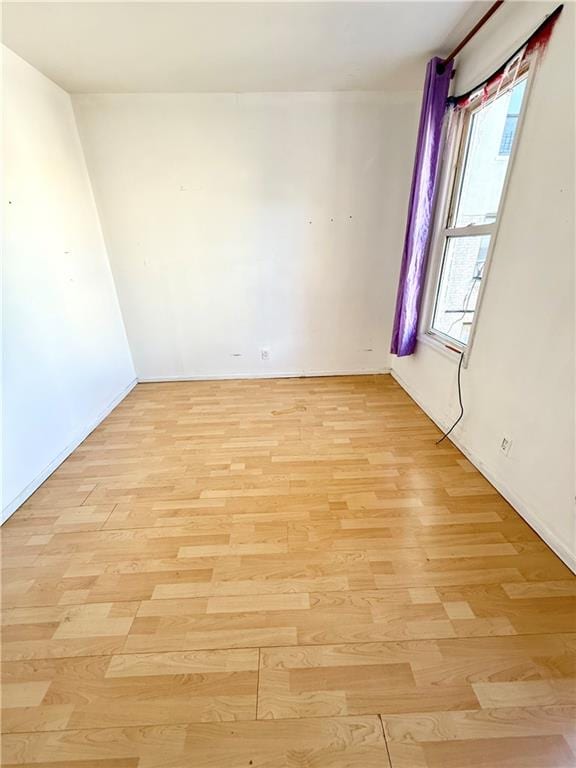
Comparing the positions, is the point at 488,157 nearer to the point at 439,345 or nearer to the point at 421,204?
the point at 421,204

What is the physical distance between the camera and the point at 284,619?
119cm

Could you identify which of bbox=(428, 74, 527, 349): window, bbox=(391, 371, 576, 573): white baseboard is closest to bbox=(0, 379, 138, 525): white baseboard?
bbox=(391, 371, 576, 573): white baseboard

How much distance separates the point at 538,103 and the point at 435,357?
4.97 ft

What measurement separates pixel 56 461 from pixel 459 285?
10.3 ft

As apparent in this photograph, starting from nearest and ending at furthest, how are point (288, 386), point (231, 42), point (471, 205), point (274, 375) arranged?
1. point (231, 42)
2. point (471, 205)
3. point (288, 386)
4. point (274, 375)

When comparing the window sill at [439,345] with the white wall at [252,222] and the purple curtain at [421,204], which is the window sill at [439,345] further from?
the white wall at [252,222]

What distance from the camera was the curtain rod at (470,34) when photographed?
1603 millimetres

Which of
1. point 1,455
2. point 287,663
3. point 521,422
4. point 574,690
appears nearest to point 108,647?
point 287,663

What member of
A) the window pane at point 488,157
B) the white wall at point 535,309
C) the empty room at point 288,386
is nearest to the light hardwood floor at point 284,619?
the empty room at point 288,386

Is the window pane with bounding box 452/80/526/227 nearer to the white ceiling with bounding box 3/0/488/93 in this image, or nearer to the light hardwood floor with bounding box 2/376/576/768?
the white ceiling with bounding box 3/0/488/93

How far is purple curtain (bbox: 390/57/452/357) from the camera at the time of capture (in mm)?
2072

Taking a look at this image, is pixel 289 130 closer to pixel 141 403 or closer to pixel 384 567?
pixel 141 403

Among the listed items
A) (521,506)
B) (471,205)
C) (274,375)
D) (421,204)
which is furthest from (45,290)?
(521,506)

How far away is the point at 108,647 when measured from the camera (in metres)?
1.12
